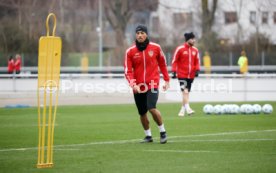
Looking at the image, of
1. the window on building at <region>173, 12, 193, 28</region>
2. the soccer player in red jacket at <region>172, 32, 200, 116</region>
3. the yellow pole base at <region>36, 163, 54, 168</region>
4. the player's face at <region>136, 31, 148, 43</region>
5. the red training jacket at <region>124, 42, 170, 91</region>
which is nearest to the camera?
→ the yellow pole base at <region>36, 163, 54, 168</region>

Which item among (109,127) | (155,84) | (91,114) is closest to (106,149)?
(155,84)

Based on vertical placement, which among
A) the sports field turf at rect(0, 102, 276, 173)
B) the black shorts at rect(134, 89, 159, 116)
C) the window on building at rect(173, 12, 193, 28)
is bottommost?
the sports field turf at rect(0, 102, 276, 173)

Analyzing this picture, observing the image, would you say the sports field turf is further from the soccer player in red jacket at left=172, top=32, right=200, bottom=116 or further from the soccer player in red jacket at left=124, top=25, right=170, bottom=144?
the soccer player in red jacket at left=172, top=32, right=200, bottom=116

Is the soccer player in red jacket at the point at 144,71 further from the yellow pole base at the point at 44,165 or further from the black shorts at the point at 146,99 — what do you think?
the yellow pole base at the point at 44,165

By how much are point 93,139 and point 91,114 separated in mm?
8130

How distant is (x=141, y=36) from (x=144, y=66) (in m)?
0.62

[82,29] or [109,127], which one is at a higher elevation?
[82,29]

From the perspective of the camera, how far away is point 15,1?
59375mm

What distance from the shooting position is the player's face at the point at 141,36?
1469 cm

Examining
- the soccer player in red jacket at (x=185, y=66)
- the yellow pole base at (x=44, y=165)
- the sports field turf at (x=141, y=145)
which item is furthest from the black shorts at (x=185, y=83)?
the yellow pole base at (x=44, y=165)

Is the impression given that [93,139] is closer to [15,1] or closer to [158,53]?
[158,53]

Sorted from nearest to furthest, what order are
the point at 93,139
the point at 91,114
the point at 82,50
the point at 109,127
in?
the point at 93,139, the point at 109,127, the point at 91,114, the point at 82,50

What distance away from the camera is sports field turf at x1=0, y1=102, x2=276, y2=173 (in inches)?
449

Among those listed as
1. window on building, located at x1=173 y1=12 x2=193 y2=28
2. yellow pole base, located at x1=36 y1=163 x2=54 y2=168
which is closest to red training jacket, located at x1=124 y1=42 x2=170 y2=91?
yellow pole base, located at x1=36 y1=163 x2=54 y2=168
